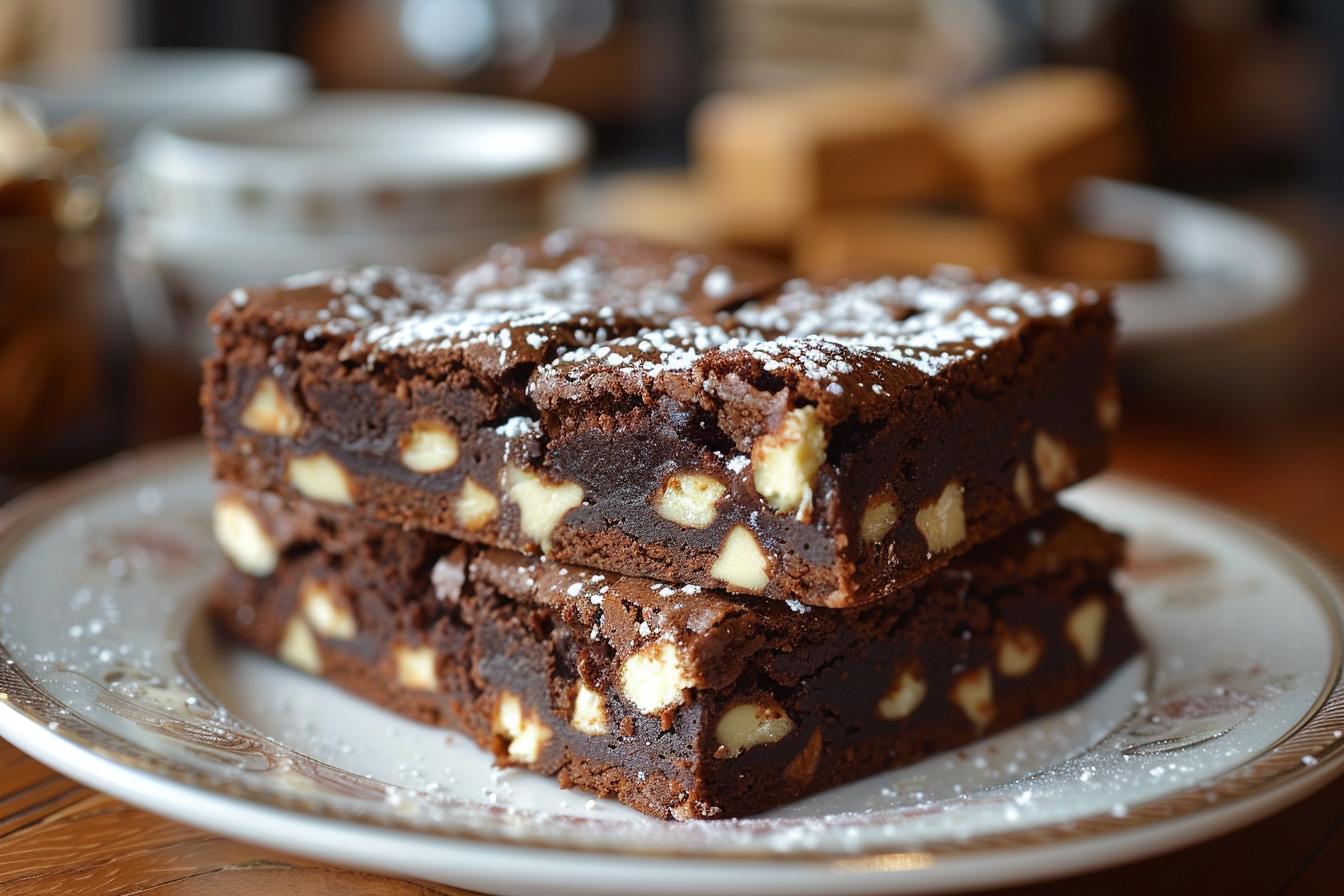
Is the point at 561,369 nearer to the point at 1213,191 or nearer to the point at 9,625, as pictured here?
the point at 9,625

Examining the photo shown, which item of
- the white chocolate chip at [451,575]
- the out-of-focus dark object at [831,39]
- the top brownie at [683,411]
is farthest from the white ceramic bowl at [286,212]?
the out-of-focus dark object at [831,39]

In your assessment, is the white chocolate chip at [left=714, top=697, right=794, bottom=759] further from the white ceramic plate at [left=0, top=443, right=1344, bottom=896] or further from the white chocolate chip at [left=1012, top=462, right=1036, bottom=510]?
the white chocolate chip at [left=1012, top=462, right=1036, bottom=510]

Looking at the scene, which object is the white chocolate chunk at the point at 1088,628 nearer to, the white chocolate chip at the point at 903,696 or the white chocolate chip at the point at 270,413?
the white chocolate chip at the point at 903,696

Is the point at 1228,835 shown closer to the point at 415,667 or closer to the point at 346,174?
the point at 415,667

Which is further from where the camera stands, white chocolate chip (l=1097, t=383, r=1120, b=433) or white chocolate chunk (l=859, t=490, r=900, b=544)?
white chocolate chip (l=1097, t=383, r=1120, b=433)

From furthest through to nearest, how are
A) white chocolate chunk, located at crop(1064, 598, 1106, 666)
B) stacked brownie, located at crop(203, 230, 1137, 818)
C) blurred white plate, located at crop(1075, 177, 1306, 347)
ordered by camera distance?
1. blurred white plate, located at crop(1075, 177, 1306, 347)
2. white chocolate chunk, located at crop(1064, 598, 1106, 666)
3. stacked brownie, located at crop(203, 230, 1137, 818)

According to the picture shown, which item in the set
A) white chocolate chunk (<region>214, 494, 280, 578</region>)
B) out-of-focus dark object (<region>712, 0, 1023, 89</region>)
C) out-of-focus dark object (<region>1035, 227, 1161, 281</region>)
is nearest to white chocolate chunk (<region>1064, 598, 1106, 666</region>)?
white chocolate chunk (<region>214, 494, 280, 578</region>)

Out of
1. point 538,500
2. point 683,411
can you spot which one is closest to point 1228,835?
point 683,411
